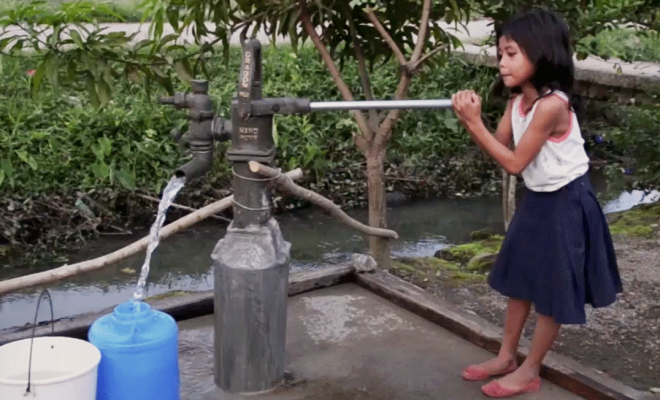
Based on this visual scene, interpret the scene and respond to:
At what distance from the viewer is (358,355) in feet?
8.65

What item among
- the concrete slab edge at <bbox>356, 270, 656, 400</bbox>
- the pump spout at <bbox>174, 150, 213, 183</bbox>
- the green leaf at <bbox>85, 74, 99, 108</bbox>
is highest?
the green leaf at <bbox>85, 74, 99, 108</bbox>

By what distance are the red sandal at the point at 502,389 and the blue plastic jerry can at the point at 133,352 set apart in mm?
960

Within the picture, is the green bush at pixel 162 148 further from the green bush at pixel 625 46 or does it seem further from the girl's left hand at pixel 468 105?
the girl's left hand at pixel 468 105

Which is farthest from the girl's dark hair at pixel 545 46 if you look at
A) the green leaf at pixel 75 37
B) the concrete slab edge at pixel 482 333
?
the green leaf at pixel 75 37

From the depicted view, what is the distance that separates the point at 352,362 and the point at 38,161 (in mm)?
3763

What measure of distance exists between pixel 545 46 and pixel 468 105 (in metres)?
0.29

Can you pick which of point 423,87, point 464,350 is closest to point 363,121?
point 464,350

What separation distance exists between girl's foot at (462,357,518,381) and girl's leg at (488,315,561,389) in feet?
0.23

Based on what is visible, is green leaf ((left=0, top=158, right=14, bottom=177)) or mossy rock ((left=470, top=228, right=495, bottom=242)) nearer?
green leaf ((left=0, top=158, right=14, bottom=177))

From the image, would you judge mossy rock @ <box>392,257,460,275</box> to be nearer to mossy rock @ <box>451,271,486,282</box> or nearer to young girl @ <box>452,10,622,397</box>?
mossy rock @ <box>451,271,486,282</box>

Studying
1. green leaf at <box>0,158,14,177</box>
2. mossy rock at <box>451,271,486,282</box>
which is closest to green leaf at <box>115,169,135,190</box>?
green leaf at <box>0,158,14,177</box>

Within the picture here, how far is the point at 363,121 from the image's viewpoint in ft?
11.6

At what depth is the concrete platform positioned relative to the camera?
7.90 feet

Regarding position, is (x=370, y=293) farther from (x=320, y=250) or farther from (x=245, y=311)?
(x=320, y=250)
